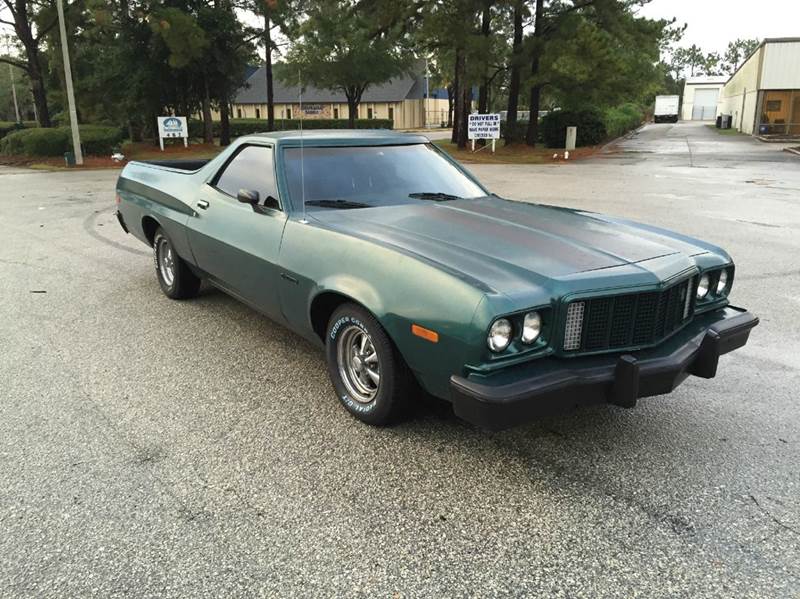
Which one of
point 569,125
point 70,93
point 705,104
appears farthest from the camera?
point 705,104

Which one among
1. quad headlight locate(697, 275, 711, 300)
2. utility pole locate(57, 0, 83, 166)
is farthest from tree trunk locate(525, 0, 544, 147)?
quad headlight locate(697, 275, 711, 300)

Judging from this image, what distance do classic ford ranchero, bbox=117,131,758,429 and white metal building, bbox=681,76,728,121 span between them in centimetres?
8664

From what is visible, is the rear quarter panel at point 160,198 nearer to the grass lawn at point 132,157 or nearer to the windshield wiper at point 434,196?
the windshield wiper at point 434,196

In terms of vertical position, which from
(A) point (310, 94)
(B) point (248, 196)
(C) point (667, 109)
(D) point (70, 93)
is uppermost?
(A) point (310, 94)

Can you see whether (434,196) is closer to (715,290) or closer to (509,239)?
(509,239)

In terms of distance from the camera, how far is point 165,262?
5.82 m

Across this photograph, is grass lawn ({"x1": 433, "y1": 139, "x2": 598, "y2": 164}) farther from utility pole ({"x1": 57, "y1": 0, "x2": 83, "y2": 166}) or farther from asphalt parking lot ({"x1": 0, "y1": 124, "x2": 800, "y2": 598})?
asphalt parking lot ({"x1": 0, "y1": 124, "x2": 800, "y2": 598})

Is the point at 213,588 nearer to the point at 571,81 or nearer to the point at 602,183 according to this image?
the point at 602,183

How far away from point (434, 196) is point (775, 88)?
39583mm

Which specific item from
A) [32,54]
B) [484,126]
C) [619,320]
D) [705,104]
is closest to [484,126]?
[484,126]

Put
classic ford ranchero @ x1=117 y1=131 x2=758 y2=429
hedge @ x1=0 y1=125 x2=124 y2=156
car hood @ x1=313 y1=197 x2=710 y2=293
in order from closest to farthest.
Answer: classic ford ranchero @ x1=117 y1=131 x2=758 y2=429 → car hood @ x1=313 y1=197 x2=710 y2=293 → hedge @ x1=0 y1=125 x2=124 y2=156

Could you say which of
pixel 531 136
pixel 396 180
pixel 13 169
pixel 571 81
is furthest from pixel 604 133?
pixel 396 180

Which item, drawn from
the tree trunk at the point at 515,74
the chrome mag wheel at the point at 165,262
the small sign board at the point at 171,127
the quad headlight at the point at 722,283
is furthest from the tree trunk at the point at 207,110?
the quad headlight at the point at 722,283

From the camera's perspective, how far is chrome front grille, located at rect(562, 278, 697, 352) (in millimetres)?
2826
